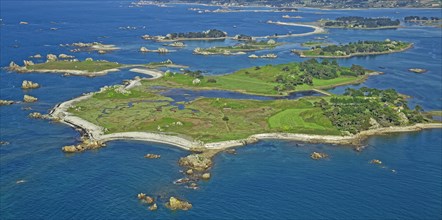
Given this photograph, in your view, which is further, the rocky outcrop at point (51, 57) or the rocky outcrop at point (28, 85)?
the rocky outcrop at point (51, 57)

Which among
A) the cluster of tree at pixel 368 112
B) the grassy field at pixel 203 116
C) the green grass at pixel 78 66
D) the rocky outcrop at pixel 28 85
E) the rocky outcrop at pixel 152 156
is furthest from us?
the green grass at pixel 78 66

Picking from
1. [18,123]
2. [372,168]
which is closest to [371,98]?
[372,168]

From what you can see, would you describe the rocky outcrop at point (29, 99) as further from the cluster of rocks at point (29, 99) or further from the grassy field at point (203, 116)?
the grassy field at point (203, 116)

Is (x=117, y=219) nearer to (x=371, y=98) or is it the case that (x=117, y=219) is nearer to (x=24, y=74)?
(x=371, y=98)

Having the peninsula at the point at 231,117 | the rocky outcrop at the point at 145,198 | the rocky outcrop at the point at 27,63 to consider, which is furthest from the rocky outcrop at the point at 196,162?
the rocky outcrop at the point at 27,63

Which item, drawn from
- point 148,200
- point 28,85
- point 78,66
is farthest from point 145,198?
point 78,66

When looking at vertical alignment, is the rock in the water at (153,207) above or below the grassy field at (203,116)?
below
